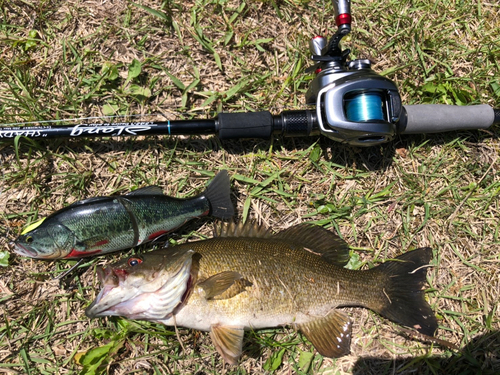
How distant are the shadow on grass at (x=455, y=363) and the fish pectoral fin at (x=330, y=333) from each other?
13.6 inches

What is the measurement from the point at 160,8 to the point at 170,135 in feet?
3.98

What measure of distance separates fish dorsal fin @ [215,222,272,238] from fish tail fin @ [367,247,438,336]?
3.08 feet

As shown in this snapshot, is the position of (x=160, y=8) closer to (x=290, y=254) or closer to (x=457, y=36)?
(x=290, y=254)

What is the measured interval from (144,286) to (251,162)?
140 cm

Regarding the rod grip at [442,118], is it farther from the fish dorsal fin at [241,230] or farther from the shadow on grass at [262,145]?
the fish dorsal fin at [241,230]

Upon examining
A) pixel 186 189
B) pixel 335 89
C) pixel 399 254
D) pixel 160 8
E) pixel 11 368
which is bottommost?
pixel 11 368

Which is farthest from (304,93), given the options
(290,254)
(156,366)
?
(156,366)

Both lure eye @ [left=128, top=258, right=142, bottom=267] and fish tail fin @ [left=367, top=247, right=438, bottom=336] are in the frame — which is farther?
fish tail fin @ [left=367, top=247, right=438, bottom=336]

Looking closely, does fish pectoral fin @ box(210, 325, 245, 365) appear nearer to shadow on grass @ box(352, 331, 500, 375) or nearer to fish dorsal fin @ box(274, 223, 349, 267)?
fish dorsal fin @ box(274, 223, 349, 267)

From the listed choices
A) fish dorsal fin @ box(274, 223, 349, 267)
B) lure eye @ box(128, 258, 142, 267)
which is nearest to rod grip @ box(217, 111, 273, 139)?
fish dorsal fin @ box(274, 223, 349, 267)

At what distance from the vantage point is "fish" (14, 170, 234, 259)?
2.64 metres

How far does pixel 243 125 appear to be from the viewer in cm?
295

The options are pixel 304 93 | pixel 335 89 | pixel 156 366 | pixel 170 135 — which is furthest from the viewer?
pixel 304 93

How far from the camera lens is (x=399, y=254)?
3.22 m
